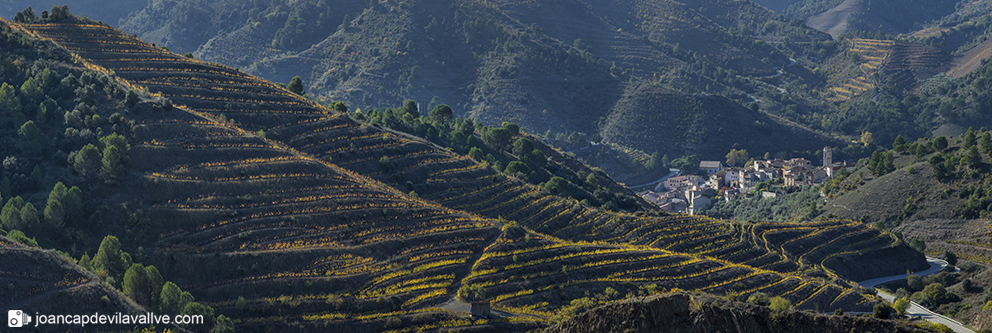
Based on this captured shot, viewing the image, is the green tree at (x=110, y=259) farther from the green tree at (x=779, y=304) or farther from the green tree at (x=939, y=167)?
the green tree at (x=939, y=167)

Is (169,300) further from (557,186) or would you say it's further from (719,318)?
(557,186)

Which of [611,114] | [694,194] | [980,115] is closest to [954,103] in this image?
[980,115]

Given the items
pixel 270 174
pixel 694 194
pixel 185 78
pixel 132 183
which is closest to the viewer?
pixel 132 183

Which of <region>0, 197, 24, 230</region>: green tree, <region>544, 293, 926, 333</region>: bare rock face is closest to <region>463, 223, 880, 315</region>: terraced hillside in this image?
<region>544, 293, 926, 333</region>: bare rock face

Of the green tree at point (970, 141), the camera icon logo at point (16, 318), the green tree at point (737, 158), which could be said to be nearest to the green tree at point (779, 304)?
the camera icon logo at point (16, 318)

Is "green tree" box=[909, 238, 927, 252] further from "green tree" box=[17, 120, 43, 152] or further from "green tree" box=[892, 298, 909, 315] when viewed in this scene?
"green tree" box=[17, 120, 43, 152]

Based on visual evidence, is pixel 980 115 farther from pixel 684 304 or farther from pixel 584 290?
pixel 684 304

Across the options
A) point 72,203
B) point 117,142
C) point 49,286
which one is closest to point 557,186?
point 117,142
